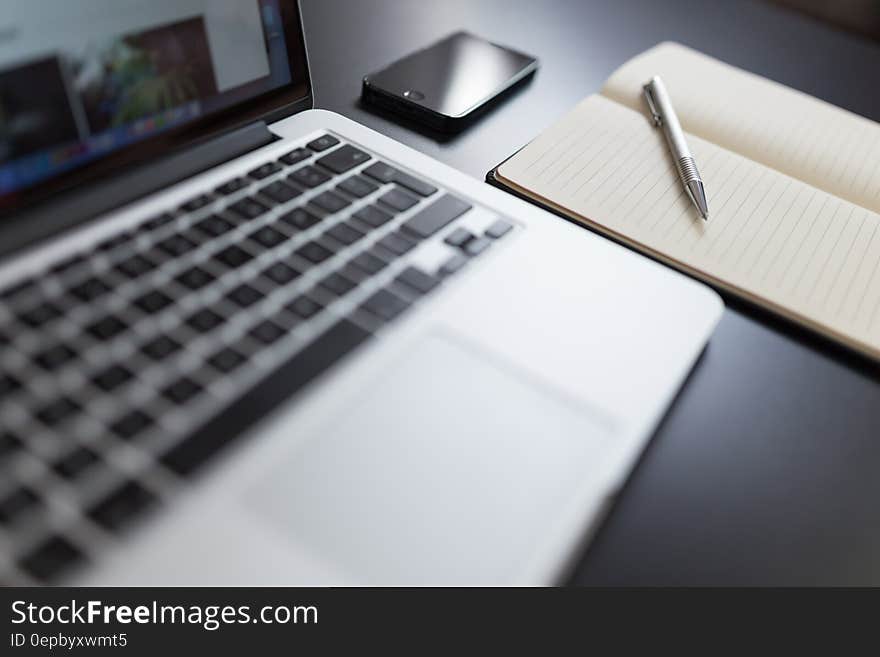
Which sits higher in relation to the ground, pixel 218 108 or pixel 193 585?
pixel 218 108

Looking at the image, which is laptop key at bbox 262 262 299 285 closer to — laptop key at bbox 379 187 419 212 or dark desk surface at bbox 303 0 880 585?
laptop key at bbox 379 187 419 212

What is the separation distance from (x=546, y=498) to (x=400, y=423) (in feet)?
0.25

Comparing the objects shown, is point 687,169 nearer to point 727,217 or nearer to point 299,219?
point 727,217

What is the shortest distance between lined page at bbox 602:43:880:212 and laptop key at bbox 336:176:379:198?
339mm

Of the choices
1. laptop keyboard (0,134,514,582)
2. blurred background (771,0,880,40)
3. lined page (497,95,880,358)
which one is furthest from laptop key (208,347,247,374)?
Result: blurred background (771,0,880,40)

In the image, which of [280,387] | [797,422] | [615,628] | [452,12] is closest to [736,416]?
[797,422]

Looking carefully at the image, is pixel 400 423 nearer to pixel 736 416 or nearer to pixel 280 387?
pixel 280 387

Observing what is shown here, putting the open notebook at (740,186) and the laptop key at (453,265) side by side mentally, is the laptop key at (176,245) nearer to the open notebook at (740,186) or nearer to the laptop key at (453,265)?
the laptop key at (453,265)

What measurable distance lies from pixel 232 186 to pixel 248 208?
23mm

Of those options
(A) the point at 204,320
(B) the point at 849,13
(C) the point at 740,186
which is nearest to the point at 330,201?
(A) the point at 204,320

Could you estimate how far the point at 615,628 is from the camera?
1.16ft

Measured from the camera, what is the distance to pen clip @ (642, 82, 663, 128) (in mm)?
669

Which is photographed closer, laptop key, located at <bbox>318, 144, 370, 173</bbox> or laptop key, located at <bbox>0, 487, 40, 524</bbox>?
laptop key, located at <bbox>0, 487, 40, 524</bbox>

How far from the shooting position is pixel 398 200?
468 mm
